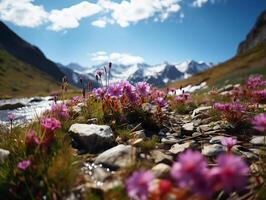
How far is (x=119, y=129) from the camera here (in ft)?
24.4

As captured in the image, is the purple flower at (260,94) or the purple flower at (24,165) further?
the purple flower at (260,94)

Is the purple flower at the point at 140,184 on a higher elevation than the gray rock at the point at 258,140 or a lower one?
higher

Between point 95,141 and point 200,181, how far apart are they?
420 cm

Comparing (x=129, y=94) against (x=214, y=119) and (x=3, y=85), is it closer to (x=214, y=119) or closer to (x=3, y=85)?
(x=214, y=119)

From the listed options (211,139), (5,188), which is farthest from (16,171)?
(211,139)

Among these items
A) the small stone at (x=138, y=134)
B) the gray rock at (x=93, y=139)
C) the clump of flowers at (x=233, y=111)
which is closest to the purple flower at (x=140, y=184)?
the gray rock at (x=93, y=139)

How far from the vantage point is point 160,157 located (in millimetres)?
5629

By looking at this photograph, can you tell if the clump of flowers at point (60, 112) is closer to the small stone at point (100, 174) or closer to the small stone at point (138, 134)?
the small stone at point (138, 134)

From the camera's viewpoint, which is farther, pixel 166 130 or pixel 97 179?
pixel 166 130

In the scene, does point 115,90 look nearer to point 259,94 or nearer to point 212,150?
point 212,150

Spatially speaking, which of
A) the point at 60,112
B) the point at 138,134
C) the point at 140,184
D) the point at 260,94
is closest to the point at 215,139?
the point at 138,134

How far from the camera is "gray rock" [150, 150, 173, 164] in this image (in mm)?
5529

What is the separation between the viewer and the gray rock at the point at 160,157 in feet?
18.1

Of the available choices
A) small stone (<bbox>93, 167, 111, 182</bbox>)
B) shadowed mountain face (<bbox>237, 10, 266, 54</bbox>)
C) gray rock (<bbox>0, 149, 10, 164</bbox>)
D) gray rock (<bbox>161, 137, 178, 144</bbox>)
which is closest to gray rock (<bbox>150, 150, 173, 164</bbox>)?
small stone (<bbox>93, 167, 111, 182</bbox>)
